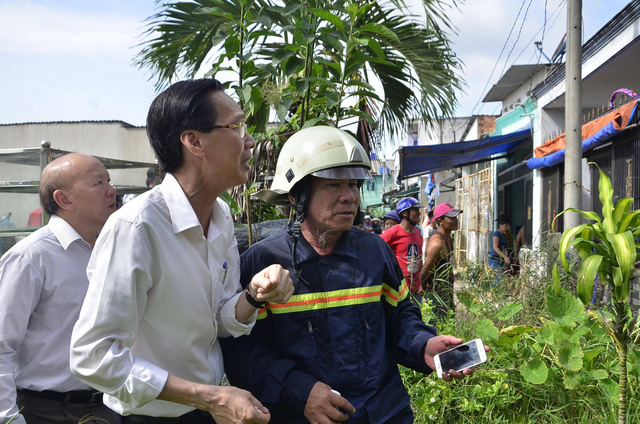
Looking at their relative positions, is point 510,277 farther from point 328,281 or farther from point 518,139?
point 518,139

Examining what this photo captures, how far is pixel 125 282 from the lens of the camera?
5.30ft

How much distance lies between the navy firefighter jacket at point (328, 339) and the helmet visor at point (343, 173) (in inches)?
9.2

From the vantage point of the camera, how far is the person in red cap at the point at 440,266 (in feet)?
16.1

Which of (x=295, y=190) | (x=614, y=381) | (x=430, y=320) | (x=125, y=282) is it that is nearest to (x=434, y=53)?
(x=430, y=320)

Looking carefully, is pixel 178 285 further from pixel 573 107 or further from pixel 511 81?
pixel 511 81

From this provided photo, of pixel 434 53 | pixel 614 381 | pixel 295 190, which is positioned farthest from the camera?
pixel 434 53

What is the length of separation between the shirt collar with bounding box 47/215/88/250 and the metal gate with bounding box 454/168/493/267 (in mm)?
13590

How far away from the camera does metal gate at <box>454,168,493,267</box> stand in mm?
17172

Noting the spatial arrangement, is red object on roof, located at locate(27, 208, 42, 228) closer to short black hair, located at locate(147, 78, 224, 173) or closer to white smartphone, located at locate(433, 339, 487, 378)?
short black hair, located at locate(147, 78, 224, 173)

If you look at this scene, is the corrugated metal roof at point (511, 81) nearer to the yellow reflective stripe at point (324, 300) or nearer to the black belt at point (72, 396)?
the yellow reflective stripe at point (324, 300)

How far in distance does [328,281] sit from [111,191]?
108 cm

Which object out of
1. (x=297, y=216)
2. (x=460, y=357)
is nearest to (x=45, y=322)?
(x=297, y=216)

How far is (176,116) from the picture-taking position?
1.87 metres

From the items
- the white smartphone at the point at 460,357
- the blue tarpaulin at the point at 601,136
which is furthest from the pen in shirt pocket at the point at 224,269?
the blue tarpaulin at the point at 601,136
